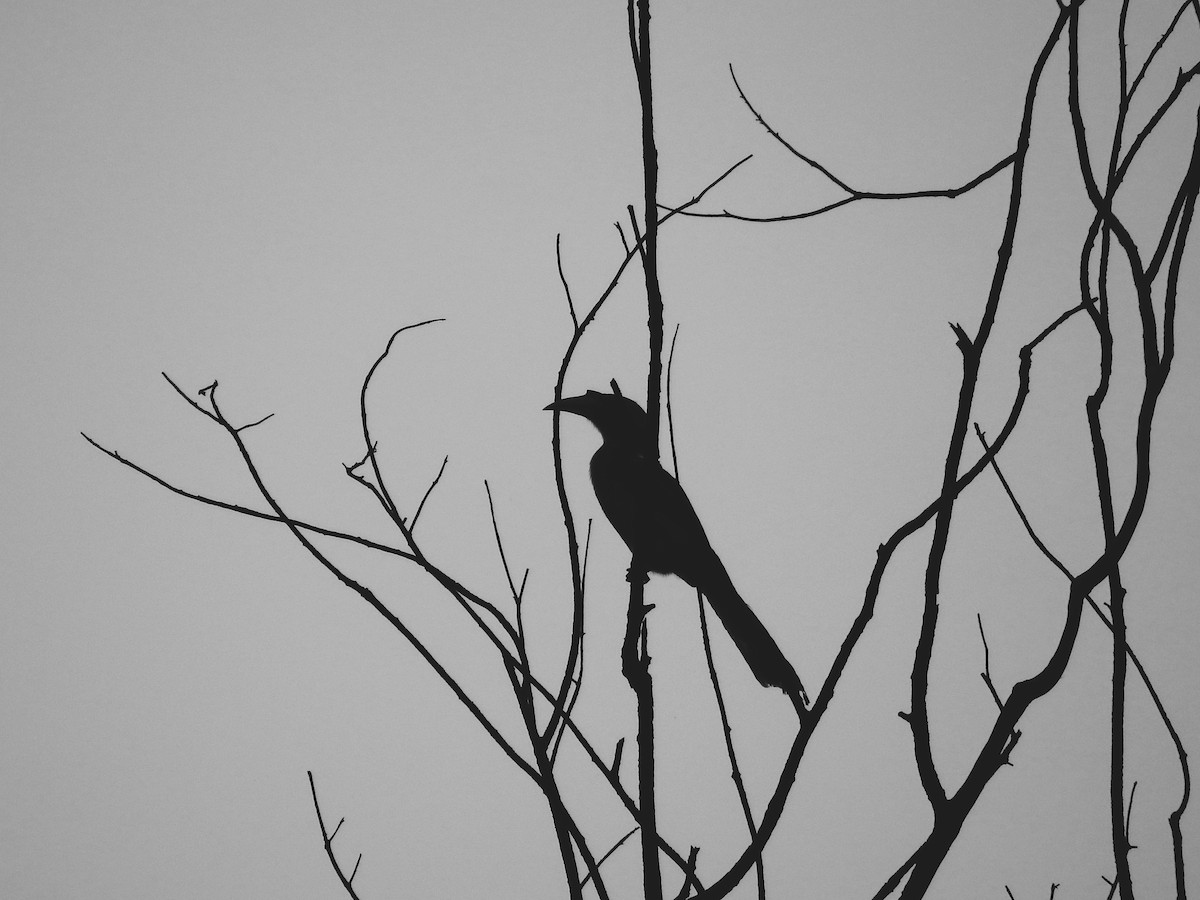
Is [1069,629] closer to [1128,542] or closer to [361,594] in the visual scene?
[1128,542]

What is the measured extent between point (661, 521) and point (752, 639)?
1.02 metres

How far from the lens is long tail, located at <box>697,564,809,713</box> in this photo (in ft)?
7.30

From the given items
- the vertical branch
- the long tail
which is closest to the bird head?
the long tail

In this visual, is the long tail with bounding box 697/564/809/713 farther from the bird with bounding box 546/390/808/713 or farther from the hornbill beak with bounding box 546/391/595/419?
the hornbill beak with bounding box 546/391/595/419

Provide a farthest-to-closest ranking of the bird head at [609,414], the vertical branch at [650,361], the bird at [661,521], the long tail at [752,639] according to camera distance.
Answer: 1. the bird head at [609,414]
2. the bird at [661,521]
3. the long tail at [752,639]
4. the vertical branch at [650,361]

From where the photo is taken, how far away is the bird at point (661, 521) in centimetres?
234

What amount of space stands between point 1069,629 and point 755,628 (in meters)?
1.50

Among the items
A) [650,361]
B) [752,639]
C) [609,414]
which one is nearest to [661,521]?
[609,414]

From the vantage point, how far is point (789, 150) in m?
1.92

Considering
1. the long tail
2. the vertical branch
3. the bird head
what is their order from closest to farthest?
the vertical branch < the long tail < the bird head

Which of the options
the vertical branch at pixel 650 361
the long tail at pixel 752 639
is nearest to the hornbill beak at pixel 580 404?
the long tail at pixel 752 639

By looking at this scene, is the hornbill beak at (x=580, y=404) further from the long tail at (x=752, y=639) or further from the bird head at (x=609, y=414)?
the long tail at (x=752, y=639)

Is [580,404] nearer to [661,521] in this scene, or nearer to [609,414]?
[609,414]

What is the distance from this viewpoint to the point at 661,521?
3422 millimetres
